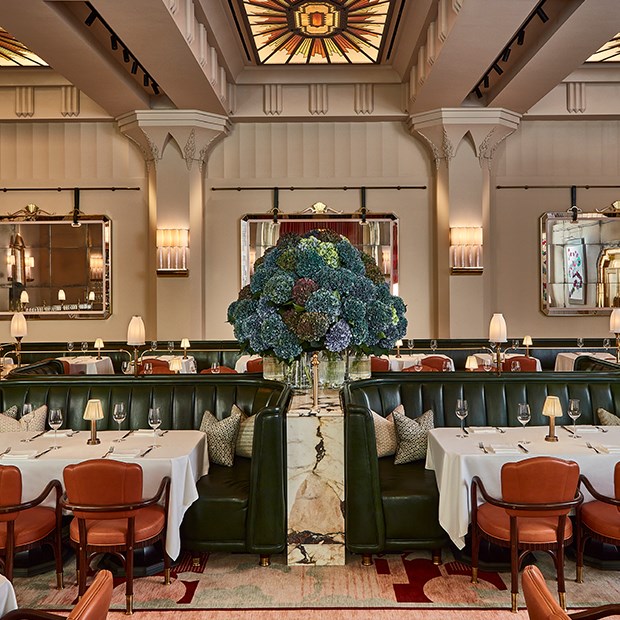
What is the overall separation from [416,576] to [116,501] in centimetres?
176

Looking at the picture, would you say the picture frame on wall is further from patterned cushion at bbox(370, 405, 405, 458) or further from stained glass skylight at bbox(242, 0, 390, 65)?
patterned cushion at bbox(370, 405, 405, 458)

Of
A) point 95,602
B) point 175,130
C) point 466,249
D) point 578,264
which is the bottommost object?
point 95,602

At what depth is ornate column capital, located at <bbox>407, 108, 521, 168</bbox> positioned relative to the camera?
9.58 meters

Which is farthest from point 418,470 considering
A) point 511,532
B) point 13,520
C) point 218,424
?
point 13,520

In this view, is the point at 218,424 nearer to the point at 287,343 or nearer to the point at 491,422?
the point at 287,343

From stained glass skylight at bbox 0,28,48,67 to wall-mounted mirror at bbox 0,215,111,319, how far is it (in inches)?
93.4

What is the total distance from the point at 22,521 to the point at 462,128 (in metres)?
8.29

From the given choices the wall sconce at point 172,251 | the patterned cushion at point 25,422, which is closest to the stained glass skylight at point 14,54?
the wall sconce at point 172,251

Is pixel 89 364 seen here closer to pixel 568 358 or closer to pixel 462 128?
pixel 568 358

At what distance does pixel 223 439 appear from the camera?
437 cm

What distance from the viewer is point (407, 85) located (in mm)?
10008

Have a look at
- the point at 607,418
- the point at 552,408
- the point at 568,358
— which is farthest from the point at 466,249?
the point at 552,408

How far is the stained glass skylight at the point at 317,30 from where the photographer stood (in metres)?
7.93

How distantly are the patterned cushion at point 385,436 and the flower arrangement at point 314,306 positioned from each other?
1.62 ft
